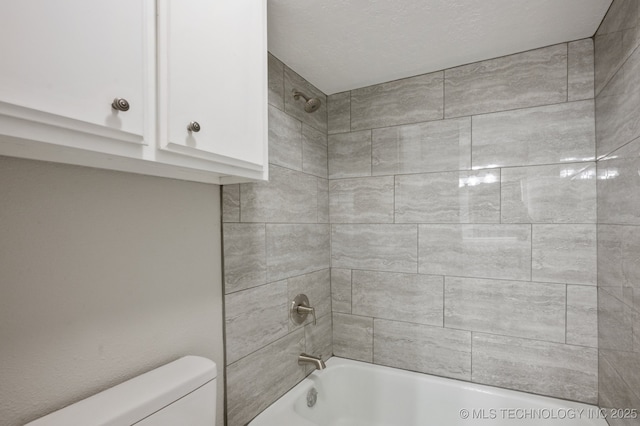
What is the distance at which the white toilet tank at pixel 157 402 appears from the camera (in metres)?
0.79

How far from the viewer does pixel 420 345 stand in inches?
77.0

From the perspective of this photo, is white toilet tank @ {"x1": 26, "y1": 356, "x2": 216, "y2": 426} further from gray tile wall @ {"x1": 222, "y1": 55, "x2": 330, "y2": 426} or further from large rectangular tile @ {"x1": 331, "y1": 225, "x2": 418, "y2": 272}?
large rectangular tile @ {"x1": 331, "y1": 225, "x2": 418, "y2": 272}

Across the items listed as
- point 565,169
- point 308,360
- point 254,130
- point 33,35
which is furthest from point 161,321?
point 565,169

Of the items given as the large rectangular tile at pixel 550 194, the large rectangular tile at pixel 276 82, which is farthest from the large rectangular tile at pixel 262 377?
the large rectangular tile at pixel 550 194

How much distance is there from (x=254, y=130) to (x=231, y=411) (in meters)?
1.22

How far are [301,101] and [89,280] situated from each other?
4.88 ft

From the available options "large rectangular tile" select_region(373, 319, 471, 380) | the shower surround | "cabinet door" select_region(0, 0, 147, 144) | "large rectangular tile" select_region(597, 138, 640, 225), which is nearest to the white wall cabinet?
"cabinet door" select_region(0, 0, 147, 144)

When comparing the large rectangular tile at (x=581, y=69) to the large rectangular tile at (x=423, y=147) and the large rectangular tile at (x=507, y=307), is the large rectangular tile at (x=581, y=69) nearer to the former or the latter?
the large rectangular tile at (x=423, y=147)

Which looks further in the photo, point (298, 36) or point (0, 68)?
point (298, 36)

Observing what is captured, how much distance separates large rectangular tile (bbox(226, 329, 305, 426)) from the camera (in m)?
1.40

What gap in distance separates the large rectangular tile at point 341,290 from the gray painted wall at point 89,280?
44.1 inches

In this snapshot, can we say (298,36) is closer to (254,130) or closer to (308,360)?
(254,130)

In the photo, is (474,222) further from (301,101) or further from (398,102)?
(301,101)

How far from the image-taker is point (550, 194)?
165 cm
